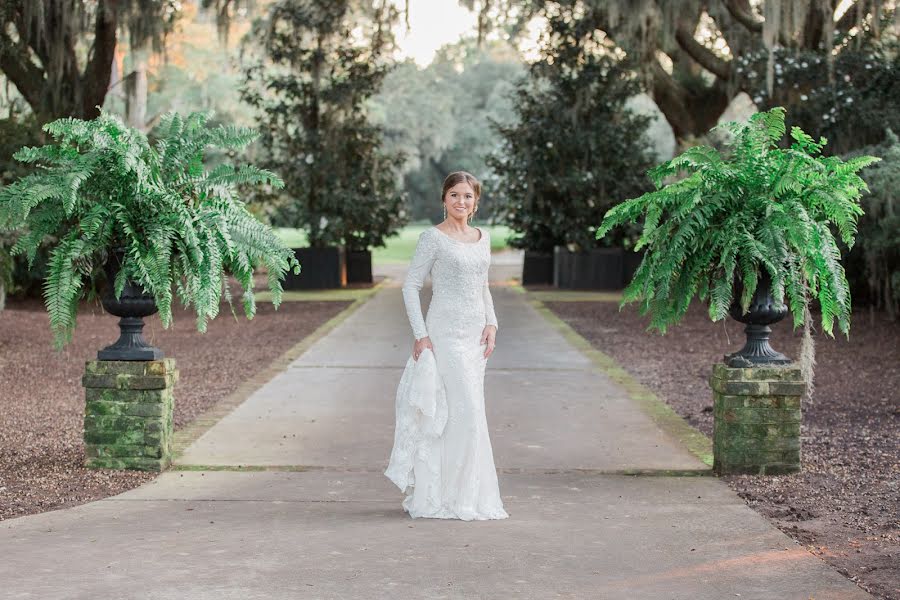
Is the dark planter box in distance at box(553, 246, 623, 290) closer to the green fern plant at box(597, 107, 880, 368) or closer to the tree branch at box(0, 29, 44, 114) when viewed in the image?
the tree branch at box(0, 29, 44, 114)

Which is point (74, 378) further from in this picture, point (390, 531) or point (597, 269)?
point (597, 269)

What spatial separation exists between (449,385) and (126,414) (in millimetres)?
2172

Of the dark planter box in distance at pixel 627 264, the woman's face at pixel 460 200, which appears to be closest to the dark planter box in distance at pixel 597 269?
the dark planter box in distance at pixel 627 264

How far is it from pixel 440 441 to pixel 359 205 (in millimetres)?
20322

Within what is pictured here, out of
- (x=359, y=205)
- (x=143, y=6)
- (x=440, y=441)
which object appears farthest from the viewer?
(x=359, y=205)

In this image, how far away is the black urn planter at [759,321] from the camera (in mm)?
7441

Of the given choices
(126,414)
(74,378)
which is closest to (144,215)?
(126,414)

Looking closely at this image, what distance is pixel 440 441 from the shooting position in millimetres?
6484

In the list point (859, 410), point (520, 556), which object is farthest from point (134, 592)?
point (859, 410)

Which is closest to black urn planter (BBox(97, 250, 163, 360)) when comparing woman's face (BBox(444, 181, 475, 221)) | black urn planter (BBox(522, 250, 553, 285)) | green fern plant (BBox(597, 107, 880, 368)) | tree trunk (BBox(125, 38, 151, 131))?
woman's face (BBox(444, 181, 475, 221))

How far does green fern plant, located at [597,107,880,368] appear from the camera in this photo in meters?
7.18

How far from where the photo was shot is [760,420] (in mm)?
7465

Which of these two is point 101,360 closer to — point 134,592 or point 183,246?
point 183,246

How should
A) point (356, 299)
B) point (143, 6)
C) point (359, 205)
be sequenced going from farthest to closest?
point (359, 205) < point (356, 299) < point (143, 6)
